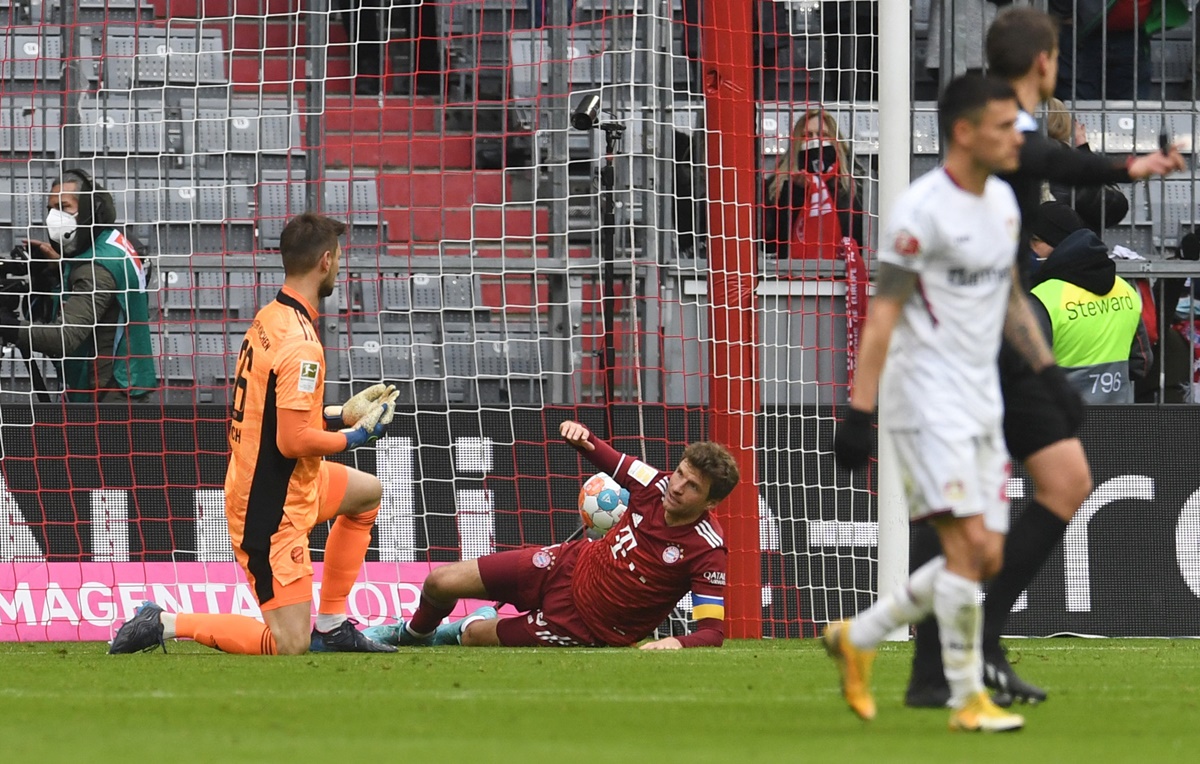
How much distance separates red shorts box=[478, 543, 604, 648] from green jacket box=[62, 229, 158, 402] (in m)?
2.57

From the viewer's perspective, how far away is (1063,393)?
501cm

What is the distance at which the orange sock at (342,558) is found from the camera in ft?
26.6

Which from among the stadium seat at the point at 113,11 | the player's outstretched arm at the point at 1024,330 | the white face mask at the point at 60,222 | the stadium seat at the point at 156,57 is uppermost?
the stadium seat at the point at 113,11

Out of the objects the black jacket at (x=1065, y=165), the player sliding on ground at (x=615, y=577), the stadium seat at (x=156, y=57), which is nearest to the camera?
the black jacket at (x=1065, y=165)

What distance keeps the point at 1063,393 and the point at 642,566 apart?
3.39m

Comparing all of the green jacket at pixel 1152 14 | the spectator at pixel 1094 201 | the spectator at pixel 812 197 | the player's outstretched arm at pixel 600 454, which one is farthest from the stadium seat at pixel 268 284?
the green jacket at pixel 1152 14

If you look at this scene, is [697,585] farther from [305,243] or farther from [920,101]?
[920,101]

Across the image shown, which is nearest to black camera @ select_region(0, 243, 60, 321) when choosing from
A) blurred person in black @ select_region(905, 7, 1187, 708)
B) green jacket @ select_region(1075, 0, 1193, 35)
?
green jacket @ select_region(1075, 0, 1193, 35)

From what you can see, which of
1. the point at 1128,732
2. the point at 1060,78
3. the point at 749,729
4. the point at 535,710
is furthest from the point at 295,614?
the point at 1060,78

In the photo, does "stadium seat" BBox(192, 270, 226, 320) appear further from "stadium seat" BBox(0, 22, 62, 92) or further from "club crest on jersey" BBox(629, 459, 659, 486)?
"club crest on jersey" BBox(629, 459, 659, 486)

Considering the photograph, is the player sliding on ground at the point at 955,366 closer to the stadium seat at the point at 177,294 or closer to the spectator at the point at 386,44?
the spectator at the point at 386,44

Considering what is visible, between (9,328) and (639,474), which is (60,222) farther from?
(639,474)

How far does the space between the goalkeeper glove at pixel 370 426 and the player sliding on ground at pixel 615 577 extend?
0.84m

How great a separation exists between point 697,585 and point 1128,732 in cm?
355
